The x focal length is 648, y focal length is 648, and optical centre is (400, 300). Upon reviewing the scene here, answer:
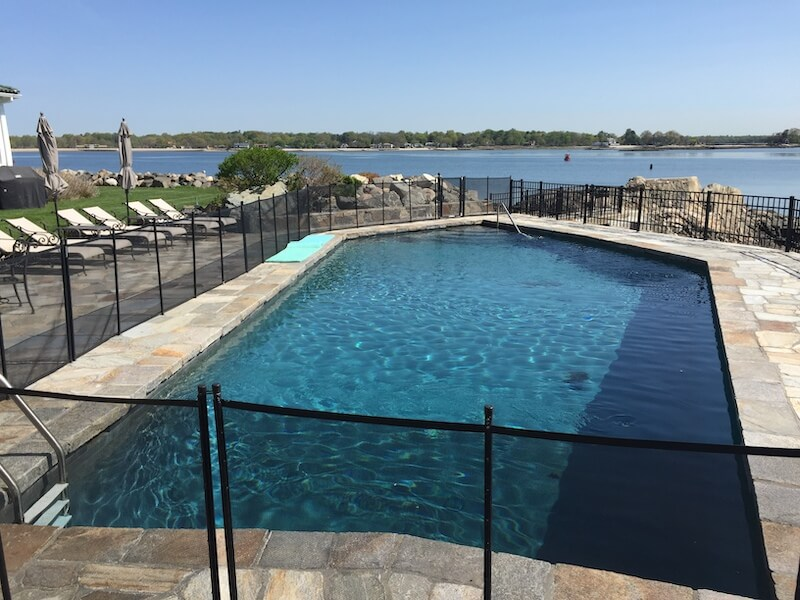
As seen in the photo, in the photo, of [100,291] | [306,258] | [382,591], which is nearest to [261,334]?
[100,291]

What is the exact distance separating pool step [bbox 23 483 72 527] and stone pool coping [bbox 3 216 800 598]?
0.62 feet

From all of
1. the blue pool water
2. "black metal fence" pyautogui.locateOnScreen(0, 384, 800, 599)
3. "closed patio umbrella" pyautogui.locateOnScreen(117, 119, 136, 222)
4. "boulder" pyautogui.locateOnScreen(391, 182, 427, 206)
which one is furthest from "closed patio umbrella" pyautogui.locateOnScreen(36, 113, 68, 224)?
"boulder" pyautogui.locateOnScreen(391, 182, 427, 206)

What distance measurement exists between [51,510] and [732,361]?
23.9 feet

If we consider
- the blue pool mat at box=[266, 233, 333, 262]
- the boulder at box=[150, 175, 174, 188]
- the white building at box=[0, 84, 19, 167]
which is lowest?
the blue pool mat at box=[266, 233, 333, 262]

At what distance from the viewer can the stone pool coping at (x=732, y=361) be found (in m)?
4.54

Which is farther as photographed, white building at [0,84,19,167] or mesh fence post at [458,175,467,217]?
mesh fence post at [458,175,467,217]

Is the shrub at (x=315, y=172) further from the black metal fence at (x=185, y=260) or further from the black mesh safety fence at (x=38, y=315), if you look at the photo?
the black mesh safety fence at (x=38, y=315)

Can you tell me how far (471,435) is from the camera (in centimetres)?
393

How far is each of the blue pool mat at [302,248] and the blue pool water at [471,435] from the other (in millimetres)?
2481

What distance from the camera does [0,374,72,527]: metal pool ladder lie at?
4.51 meters

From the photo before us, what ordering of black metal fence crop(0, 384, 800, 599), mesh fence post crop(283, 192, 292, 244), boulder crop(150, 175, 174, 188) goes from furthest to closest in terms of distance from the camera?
boulder crop(150, 175, 174, 188) → mesh fence post crop(283, 192, 292, 244) → black metal fence crop(0, 384, 800, 599)

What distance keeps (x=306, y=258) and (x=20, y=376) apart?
30.7 feet

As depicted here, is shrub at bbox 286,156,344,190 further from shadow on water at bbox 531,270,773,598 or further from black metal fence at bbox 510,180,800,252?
shadow on water at bbox 531,270,773,598

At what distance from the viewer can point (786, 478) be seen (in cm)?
461
